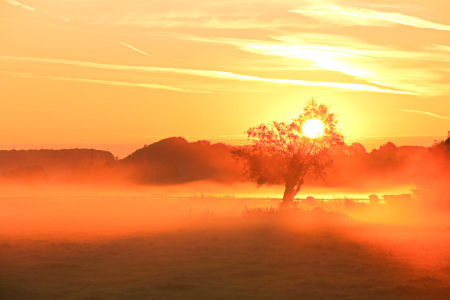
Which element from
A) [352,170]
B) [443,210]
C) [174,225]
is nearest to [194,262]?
[174,225]

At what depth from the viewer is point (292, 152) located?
71562mm

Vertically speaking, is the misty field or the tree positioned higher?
the tree

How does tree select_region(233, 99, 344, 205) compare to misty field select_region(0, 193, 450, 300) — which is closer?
misty field select_region(0, 193, 450, 300)

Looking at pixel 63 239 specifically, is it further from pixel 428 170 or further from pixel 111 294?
pixel 428 170

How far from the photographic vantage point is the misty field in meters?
29.6

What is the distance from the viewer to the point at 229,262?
122 ft

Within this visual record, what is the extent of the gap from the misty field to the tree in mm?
15838

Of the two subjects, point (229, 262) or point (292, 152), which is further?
Result: point (292, 152)

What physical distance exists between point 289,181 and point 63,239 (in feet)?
95.7

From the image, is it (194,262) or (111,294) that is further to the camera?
(194,262)

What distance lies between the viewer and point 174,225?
190ft

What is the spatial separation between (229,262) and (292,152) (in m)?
35.5

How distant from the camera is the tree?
71.3 m

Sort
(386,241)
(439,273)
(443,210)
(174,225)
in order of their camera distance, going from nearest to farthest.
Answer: (439,273), (386,241), (174,225), (443,210)
